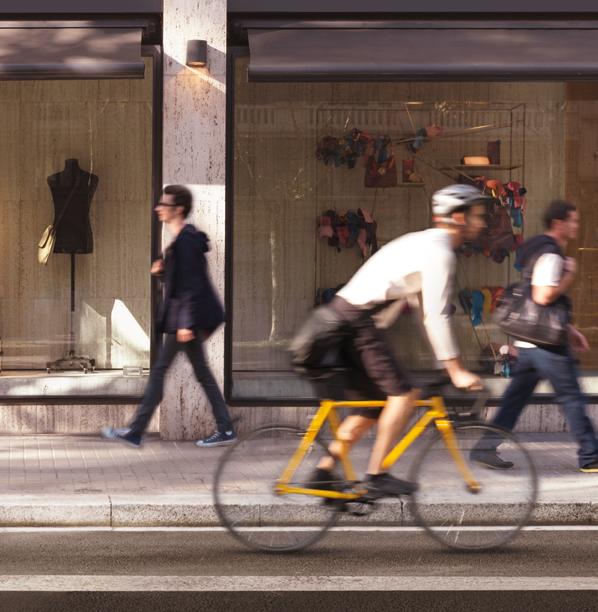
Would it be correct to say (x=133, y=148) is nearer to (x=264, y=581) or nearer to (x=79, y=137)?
(x=79, y=137)

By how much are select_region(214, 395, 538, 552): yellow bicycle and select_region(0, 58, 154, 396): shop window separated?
4.85 meters

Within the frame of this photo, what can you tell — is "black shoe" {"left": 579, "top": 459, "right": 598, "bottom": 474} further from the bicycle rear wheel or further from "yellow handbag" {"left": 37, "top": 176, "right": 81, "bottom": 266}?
"yellow handbag" {"left": 37, "top": 176, "right": 81, "bottom": 266}

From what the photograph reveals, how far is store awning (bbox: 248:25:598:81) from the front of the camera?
10328mm

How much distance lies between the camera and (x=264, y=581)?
583 centimetres

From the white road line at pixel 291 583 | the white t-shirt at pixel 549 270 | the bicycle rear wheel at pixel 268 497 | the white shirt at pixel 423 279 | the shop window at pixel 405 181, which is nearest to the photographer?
the white road line at pixel 291 583

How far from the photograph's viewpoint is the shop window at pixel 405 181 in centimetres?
1119

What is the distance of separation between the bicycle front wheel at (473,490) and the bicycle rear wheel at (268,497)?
510 millimetres

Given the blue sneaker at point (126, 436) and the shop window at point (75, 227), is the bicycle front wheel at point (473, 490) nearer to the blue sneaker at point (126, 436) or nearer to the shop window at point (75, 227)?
the blue sneaker at point (126, 436)

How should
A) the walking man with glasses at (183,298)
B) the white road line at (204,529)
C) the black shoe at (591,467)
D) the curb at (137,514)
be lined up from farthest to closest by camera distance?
the walking man with glasses at (183,298), the black shoe at (591,467), the curb at (137,514), the white road line at (204,529)

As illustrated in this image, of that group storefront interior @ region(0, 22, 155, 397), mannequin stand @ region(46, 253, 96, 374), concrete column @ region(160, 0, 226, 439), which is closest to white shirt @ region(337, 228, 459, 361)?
concrete column @ region(160, 0, 226, 439)

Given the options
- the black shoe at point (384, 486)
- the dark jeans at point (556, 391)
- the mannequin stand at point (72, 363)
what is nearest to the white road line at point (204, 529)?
the black shoe at point (384, 486)

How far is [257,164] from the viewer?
36.5 feet

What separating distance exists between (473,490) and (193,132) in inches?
185

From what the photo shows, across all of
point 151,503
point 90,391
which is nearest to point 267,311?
point 90,391
